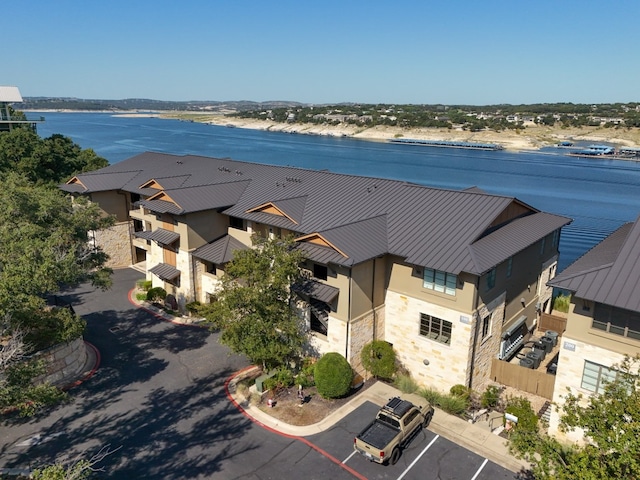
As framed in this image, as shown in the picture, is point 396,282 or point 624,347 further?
point 396,282

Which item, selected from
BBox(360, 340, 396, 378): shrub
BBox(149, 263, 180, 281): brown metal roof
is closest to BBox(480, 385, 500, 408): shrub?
BBox(360, 340, 396, 378): shrub

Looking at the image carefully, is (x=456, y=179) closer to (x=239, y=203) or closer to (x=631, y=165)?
(x=631, y=165)

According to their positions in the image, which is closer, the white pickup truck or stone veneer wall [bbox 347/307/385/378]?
the white pickup truck

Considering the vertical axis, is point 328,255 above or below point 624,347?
above

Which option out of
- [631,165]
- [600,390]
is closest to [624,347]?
[600,390]

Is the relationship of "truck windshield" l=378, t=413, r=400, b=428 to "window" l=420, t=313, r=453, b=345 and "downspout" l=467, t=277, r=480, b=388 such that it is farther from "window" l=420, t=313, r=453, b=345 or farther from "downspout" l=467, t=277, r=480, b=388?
"downspout" l=467, t=277, r=480, b=388

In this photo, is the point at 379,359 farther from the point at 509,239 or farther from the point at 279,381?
the point at 509,239
